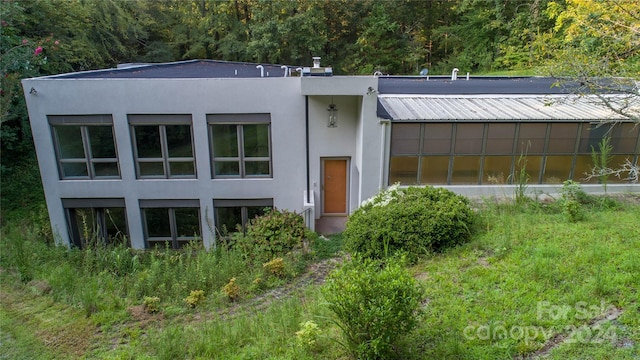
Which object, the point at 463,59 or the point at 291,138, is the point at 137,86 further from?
the point at 463,59

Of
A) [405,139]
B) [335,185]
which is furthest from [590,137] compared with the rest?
[335,185]

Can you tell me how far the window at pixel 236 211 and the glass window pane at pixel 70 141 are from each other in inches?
150

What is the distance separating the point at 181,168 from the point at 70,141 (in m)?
2.95

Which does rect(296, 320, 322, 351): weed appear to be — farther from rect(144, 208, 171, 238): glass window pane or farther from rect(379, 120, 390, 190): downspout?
rect(144, 208, 171, 238): glass window pane

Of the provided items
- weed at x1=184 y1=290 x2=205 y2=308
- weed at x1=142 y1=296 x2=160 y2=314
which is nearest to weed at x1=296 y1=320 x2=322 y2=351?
weed at x1=184 y1=290 x2=205 y2=308

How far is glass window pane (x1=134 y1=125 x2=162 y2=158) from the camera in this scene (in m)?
9.84

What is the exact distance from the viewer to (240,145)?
1002 cm

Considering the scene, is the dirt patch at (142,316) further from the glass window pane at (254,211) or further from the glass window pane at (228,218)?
the glass window pane at (254,211)

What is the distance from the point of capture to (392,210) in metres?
6.88

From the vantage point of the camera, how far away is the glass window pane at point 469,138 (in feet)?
28.7

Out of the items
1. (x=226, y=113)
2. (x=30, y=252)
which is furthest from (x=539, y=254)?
(x=30, y=252)

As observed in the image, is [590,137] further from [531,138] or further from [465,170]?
[465,170]

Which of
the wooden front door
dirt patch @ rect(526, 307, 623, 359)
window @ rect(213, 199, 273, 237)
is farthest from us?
the wooden front door

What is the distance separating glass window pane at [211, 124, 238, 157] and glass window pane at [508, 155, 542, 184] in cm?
707
